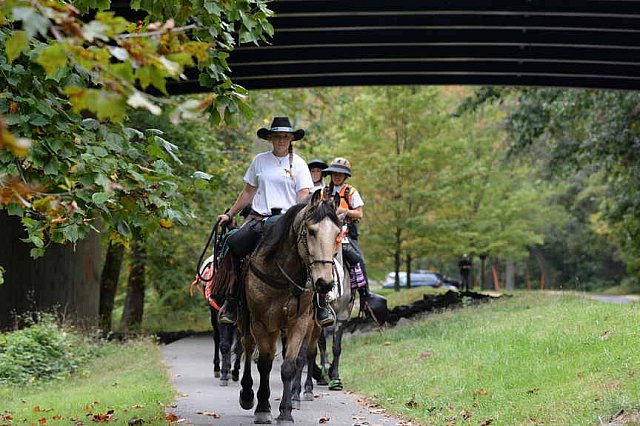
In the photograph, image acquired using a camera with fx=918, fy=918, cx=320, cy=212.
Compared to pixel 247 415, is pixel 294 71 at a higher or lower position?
higher

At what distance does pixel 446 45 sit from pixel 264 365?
41.0 feet

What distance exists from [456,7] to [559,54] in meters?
4.84

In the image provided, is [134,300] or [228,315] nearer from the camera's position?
[228,315]

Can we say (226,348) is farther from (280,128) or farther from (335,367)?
(280,128)

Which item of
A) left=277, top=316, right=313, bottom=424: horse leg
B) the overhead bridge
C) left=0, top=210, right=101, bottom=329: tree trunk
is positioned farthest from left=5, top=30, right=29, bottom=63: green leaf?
left=0, top=210, right=101, bottom=329: tree trunk

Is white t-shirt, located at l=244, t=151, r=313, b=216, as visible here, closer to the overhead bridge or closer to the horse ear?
the horse ear

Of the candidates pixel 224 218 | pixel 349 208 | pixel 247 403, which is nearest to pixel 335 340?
pixel 349 208

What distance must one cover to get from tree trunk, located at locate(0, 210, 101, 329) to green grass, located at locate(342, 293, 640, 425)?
7.07 metres

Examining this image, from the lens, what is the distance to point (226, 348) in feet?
47.1

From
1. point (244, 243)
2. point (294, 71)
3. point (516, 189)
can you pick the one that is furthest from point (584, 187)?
point (244, 243)

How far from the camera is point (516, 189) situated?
4616 centimetres

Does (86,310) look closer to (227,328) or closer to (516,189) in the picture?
(227,328)

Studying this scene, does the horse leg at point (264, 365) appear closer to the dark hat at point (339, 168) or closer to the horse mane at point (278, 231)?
the horse mane at point (278, 231)

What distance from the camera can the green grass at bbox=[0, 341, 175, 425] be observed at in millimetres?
10727
